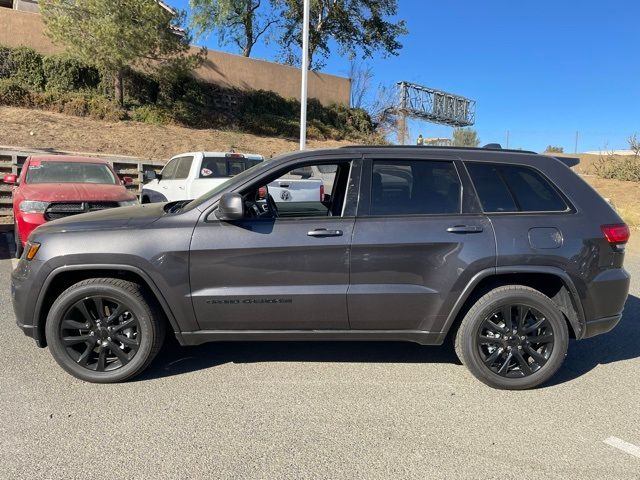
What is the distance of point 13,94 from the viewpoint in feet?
57.7

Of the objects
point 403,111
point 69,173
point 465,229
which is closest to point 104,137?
point 69,173

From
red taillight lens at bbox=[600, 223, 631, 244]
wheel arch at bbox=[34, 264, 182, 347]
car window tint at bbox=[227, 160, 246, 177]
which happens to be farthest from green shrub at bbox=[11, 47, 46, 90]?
red taillight lens at bbox=[600, 223, 631, 244]

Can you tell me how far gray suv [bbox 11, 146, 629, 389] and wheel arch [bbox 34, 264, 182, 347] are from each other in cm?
1

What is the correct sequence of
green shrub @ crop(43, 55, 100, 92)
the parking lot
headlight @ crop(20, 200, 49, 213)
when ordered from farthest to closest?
green shrub @ crop(43, 55, 100, 92), headlight @ crop(20, 200, 49, 213), the parking lot

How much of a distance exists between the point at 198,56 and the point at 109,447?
2035cm

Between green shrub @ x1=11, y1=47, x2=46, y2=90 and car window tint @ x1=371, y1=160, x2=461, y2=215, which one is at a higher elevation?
green shrub @ x1=11, y1=47, x2=46, y2=90

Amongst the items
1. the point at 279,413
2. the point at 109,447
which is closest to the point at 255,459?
the point at 279,413

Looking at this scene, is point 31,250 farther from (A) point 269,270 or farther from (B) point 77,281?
(A) point 269,270

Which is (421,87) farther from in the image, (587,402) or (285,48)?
(587,402)

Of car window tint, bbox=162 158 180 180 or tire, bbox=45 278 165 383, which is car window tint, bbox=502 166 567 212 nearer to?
tire, bbox=45 278 165 383

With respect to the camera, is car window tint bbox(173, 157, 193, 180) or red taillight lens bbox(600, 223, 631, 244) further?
car window tint bbox(173, 157, 193, 180)

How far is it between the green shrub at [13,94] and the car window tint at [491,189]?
1882 cm

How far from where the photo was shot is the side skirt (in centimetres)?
376

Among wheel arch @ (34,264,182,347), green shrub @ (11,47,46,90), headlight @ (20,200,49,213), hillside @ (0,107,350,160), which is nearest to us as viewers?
wheel arch @ (34,264,182,347)
